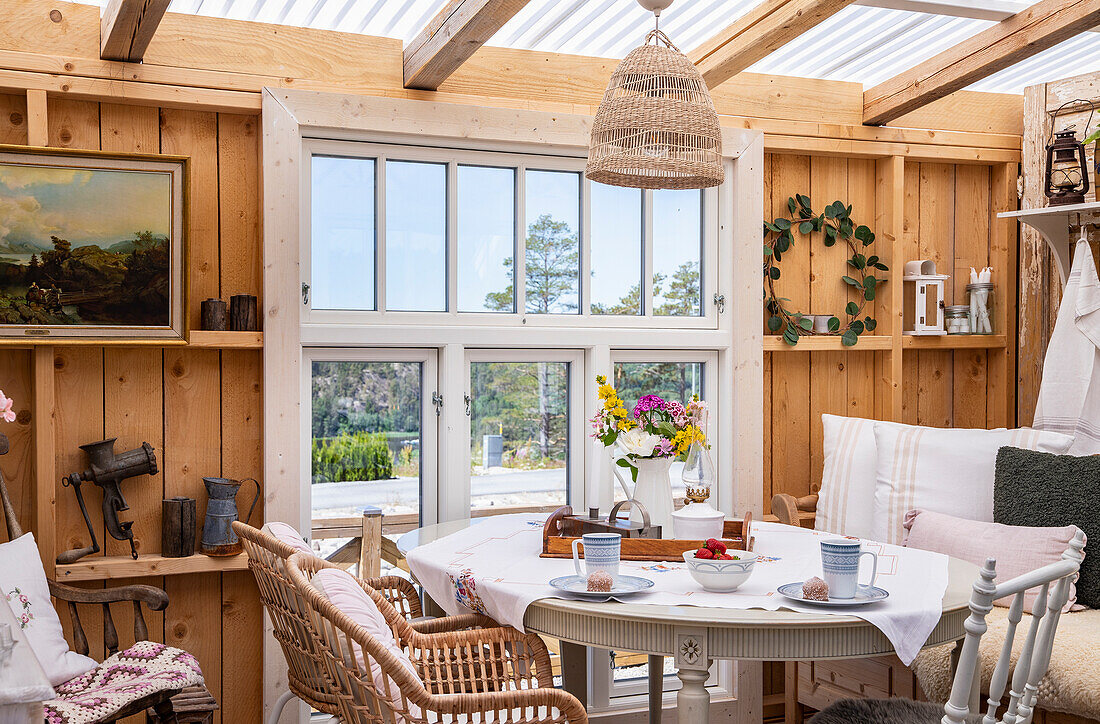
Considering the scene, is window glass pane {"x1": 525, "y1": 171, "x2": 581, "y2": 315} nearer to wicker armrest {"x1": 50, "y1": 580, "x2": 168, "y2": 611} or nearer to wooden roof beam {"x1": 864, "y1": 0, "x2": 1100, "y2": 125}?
wooden roof beam {"x1": 864, "y1": 0, "x2": 1100, "y2": 125}

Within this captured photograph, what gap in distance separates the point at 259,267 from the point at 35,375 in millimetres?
746

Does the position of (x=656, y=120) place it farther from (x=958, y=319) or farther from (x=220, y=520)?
(x=958, y=319)

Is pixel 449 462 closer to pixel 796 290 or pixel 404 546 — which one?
pixel 404 546

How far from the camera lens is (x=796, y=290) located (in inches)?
151

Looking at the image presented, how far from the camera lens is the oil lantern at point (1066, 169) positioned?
351 cm

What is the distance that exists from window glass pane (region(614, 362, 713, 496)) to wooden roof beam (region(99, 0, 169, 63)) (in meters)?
1.92

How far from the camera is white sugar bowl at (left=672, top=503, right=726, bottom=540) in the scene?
2541 mm

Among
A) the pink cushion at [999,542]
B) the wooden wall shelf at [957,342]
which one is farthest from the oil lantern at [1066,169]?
the pink cushion at [999,542]

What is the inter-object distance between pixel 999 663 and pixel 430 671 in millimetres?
1233

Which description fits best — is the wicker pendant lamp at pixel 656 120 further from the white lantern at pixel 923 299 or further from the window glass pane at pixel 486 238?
the white lantern at pixel 923 299

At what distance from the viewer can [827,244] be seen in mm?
3850

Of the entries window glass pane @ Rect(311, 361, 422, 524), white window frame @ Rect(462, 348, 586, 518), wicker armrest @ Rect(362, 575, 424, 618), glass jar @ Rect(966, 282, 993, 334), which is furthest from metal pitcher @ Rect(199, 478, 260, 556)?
glass jar @ Rect(966, 282, 993, 334)

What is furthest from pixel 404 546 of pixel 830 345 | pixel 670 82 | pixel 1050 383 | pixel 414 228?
pixel 1050 383

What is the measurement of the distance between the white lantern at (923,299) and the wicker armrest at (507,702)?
101 inches
